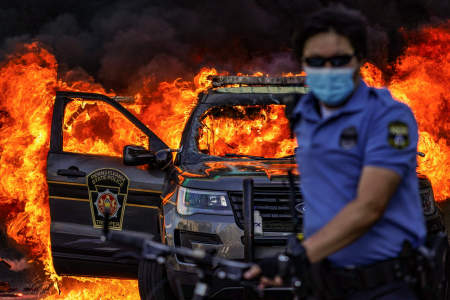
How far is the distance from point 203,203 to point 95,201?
5.17 ft

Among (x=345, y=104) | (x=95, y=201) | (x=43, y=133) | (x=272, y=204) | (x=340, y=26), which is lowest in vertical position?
(x=95, y=201)

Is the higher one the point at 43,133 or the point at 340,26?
the point at 340,26

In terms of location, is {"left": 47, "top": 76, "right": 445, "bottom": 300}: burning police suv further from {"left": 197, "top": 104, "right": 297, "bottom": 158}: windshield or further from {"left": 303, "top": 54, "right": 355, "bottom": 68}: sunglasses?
{"left": 303, "top": 54, "right": 355, "bottom": 68}: sunglasses

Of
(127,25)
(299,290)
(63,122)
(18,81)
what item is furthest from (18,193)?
(127,25)

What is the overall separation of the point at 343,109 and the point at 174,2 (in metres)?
24.1

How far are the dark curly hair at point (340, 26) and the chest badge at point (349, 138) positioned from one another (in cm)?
30

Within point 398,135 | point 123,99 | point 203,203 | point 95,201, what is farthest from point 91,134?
point 398,135

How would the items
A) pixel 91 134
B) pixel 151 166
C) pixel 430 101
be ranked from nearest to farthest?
pixel 151 166
pixel 91 134
pixel 430 101

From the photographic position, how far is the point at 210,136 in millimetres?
5770

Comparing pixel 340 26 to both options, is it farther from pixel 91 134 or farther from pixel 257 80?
pixel 91 134

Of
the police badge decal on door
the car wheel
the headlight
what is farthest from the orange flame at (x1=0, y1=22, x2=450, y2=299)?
the car wheel

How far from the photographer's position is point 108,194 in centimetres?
586

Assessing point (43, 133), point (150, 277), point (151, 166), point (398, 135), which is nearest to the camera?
point (398, 135)

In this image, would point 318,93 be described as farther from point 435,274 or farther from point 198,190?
point 198,190
